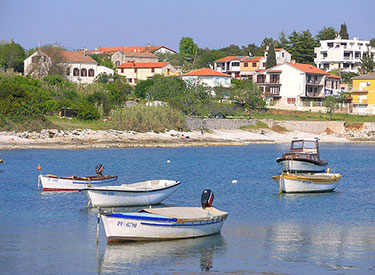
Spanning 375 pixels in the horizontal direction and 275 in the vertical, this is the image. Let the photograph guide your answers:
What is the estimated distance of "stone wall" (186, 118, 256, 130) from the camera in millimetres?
88438

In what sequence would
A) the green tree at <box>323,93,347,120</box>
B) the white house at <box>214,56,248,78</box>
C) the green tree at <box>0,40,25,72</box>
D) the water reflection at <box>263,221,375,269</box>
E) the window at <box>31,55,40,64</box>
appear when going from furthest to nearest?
the white house at <box>214,56,248,78</box> → the green tree at <box>0,40,25,72</box> → the window at <box>31,55,40,64</box> → the green tree at <box>323,93,347,120</box> → the water reflection at <box>263,221,375,269</box>

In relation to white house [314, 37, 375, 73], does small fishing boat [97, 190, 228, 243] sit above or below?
below

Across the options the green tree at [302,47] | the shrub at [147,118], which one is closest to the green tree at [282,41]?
the green tree at [302,47]

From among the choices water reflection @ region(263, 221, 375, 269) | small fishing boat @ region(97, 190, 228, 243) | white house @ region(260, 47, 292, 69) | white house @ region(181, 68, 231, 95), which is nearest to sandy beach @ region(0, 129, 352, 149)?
white house @ region(181, 68, 231, 95)

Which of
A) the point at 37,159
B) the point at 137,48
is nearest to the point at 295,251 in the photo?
the point at 37,159

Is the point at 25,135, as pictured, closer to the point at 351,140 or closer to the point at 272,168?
the point at 272,168

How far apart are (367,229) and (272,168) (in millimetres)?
29083

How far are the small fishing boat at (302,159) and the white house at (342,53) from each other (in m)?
102

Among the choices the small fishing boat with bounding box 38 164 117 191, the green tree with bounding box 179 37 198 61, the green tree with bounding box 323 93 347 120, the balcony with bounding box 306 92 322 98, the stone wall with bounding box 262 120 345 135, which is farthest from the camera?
the green tree with bounding box 179 37 198 61

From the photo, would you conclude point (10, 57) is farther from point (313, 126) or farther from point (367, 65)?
point (367, 65)

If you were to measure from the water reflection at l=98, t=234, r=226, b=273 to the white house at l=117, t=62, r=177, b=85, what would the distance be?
107 m

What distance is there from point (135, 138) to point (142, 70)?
56.2 meters

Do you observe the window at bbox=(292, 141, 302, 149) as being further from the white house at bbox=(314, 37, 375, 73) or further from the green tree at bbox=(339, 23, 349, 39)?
the green tree at bbox=(339, 23, 349, 39)

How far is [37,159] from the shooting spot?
58.3m
